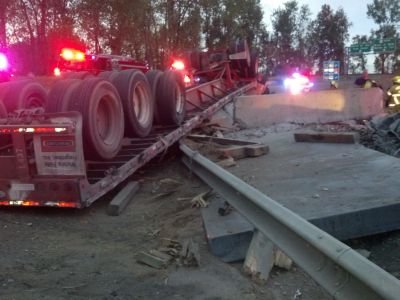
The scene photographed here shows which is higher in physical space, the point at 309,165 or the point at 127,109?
the point at 127,109

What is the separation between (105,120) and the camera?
7070 mm

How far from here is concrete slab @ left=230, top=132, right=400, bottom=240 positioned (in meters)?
4.44

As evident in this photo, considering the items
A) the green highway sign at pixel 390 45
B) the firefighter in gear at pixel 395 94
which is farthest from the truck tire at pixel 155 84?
the green highway sign at pixel 390 45

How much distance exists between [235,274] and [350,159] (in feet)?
11.6

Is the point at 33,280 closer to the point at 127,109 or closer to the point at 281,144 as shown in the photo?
the point at 127,109

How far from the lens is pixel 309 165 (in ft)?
23.3

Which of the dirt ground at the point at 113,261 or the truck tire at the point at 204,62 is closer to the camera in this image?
the dirt ground at the point at 113,261

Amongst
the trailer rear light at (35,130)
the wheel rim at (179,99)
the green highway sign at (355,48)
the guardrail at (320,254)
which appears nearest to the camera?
the guardrail at (320,254)

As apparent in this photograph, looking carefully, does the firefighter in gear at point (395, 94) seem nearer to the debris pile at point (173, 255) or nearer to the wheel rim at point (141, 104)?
the wheel rim at point (141, 104)

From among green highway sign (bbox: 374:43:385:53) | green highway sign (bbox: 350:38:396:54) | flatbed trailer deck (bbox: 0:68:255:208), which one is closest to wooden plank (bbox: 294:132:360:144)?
flatbed trailer deck (bbox: 0:68:255:208)

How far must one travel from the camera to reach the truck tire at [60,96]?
247 inches

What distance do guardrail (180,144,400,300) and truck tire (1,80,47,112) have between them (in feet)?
13.6

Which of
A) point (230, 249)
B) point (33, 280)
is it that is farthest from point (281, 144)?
point (33, 280)

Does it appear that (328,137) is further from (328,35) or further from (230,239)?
(328,35)
